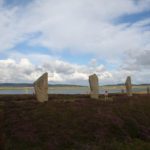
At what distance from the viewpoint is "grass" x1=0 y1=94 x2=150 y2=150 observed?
73.9ft

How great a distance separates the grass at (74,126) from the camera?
22538 mm

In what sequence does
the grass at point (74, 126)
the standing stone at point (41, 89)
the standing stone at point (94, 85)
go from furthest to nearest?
the standing stone at point (94, 85)
the standing stone at point (41, 89)
the grass at point (74, 126)

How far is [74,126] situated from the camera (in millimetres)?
25641

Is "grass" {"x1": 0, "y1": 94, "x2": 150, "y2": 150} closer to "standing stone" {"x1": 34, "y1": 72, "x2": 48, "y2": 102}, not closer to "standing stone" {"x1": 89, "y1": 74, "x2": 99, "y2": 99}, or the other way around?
"standing stone" {"x1": 34, "y1": 72, "x2": 48, "y2": 102}

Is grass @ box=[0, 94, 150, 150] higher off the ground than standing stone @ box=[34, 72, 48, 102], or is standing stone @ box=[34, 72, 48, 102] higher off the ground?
standing stone @ box=[34, 72, 48, 102]

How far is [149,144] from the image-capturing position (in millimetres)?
23562

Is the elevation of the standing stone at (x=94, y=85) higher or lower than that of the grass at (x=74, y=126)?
higher

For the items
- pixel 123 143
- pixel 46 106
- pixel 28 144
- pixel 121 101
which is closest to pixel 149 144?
pixel 123 143

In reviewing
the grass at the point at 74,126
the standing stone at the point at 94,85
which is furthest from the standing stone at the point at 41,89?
the standing stone at the point at 94,85

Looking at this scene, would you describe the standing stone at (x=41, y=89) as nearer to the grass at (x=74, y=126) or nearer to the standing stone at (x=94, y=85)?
the grass at (x=74, y=126)

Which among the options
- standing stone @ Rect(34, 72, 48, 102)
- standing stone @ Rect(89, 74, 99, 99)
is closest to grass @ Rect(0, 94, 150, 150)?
standing stone @ Rect(34, 72, 48, 102)

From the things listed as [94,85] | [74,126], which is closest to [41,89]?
[94,85]

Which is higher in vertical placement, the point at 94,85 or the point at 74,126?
the point at 94,85

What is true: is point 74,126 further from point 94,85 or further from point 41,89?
point 94,85
